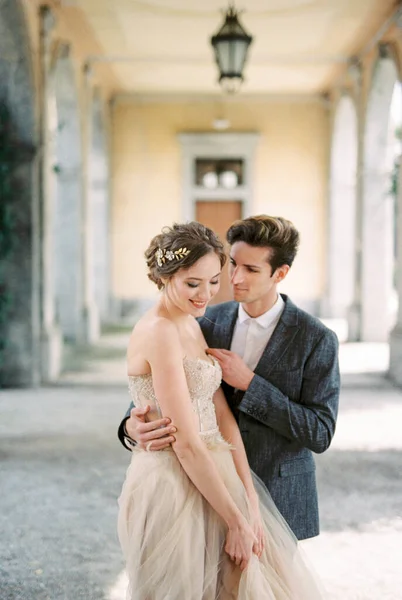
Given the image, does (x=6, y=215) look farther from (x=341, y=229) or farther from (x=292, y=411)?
(x=341, y=229)

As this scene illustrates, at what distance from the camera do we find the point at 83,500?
5.27 metres

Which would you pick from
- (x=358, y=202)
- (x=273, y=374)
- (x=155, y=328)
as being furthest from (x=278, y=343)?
(x=358, y=202)

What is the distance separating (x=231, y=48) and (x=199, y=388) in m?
6.79

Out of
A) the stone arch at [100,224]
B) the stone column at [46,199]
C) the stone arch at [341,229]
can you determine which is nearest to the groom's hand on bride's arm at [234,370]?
the stone column at [46,199]

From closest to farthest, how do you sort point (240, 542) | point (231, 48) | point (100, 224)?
point (240, 542)
point (231, 48)
point (100, 224)

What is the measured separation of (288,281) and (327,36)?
22.3ft

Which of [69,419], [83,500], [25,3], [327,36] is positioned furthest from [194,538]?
[327,36]

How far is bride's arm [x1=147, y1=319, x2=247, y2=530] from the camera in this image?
2.50 metres

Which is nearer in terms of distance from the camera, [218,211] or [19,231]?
[19,231]

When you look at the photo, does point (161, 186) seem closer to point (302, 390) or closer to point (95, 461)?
point (95, 461)

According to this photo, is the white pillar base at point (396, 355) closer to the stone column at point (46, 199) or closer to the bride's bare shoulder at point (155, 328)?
the stone column at point (46, 199)

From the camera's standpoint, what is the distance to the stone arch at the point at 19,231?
9.68 meters

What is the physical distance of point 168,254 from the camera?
259 cm

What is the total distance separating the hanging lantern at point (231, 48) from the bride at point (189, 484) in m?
6.51
